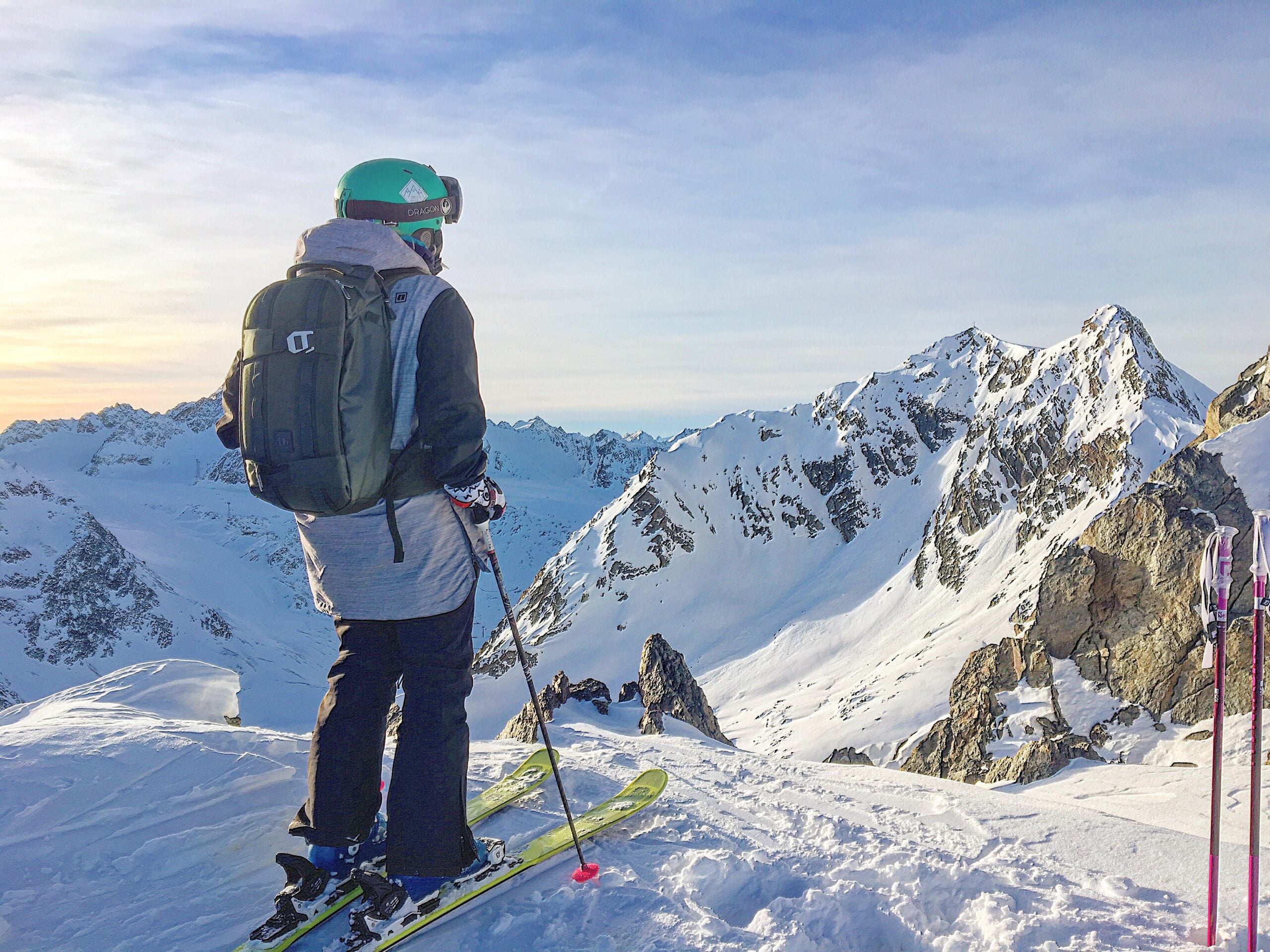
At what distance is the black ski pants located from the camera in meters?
3.45

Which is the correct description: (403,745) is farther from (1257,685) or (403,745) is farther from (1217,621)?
(1257,685)

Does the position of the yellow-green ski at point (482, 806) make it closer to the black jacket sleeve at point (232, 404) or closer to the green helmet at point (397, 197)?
the black jacket sleeve at point (232, 404)

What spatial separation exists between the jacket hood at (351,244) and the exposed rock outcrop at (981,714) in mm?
29494

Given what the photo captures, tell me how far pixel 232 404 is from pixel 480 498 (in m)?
1.21

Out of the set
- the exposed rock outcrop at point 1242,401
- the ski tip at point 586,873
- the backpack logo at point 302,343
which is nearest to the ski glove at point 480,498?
the backpack logo at point 302,343

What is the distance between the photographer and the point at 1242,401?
39688 millimetres

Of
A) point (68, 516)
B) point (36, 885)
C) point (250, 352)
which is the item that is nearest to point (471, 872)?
point (36, 885)

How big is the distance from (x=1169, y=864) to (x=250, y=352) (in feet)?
16.6

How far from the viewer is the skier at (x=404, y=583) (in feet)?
10.8

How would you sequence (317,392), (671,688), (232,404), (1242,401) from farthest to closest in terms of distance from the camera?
(1242,401) < (671,688) < (232,404) < (317,392)

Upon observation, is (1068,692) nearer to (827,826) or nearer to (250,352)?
(827,826)

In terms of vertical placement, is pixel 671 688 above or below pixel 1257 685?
below

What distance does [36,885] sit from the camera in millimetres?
3697

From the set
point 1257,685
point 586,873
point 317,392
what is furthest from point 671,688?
point 317,392
